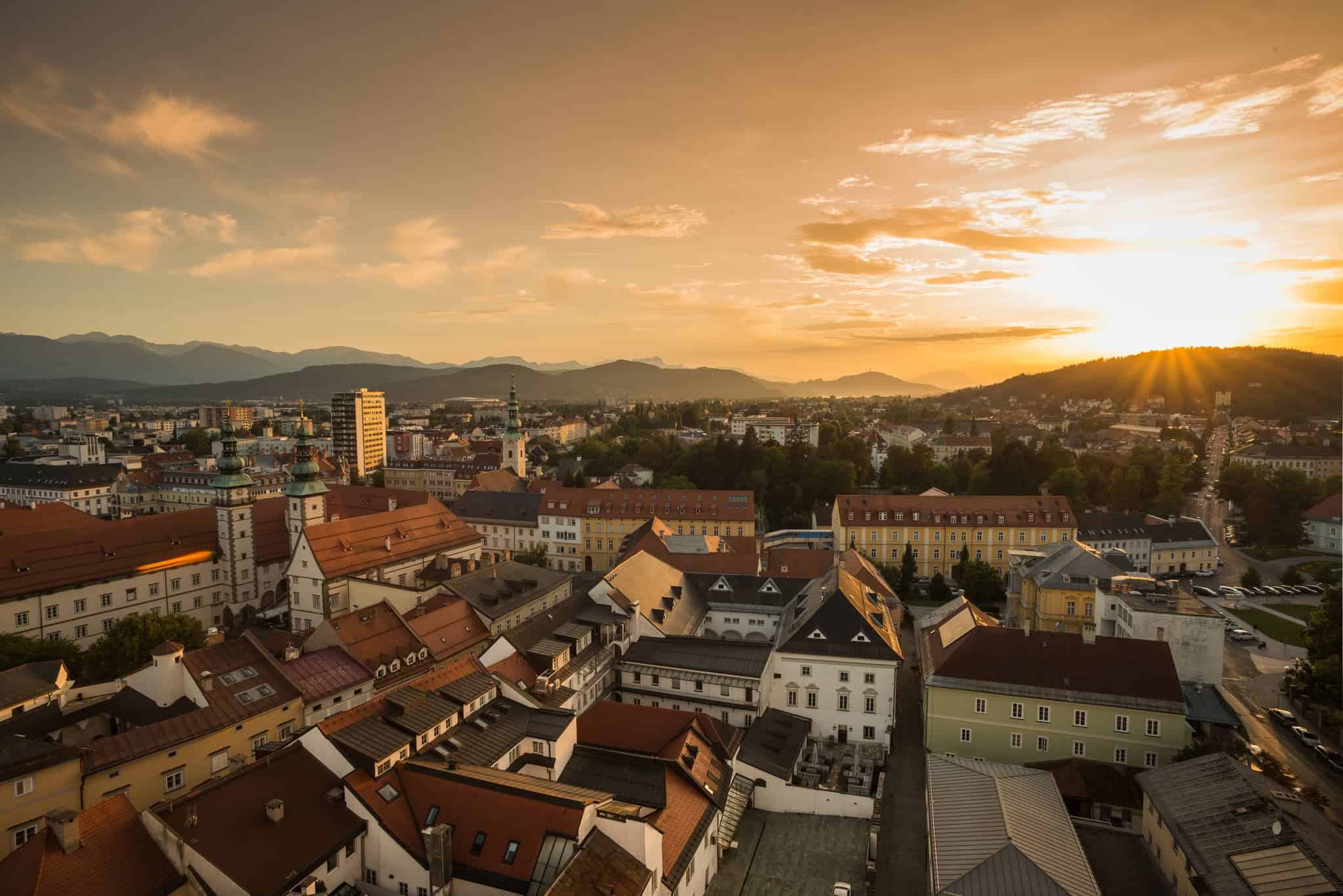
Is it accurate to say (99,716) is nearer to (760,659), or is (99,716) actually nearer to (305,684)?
(305,684)

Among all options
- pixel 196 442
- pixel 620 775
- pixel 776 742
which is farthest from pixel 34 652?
pixel 196 442

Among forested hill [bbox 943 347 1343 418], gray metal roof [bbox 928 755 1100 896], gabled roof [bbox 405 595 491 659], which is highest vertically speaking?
forested hill [bbox 943 347 1343 418]

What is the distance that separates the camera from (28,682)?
2853cm

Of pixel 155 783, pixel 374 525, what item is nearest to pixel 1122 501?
pixel 374 525

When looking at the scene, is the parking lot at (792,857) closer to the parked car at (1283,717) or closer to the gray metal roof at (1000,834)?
the gray metal roof at (1000,834)

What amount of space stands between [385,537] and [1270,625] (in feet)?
214

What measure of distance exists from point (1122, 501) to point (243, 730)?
92.4 m

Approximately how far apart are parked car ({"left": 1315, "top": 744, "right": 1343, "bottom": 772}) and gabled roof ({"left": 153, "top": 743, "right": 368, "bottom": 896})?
4199cm

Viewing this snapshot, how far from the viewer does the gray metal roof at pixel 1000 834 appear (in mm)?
20578

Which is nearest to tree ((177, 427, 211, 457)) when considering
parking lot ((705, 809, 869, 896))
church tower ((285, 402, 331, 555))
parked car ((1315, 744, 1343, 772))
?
church tower ((285, 402, 331, 555))

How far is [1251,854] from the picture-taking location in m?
20.6

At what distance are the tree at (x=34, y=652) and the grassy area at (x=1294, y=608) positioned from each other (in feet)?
264

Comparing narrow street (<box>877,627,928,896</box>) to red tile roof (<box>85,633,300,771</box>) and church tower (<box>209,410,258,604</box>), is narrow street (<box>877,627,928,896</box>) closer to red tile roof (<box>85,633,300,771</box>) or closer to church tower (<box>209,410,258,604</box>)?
red tile roof (<box>85,633,300,771</box>)

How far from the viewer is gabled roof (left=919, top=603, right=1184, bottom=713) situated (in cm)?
3109
